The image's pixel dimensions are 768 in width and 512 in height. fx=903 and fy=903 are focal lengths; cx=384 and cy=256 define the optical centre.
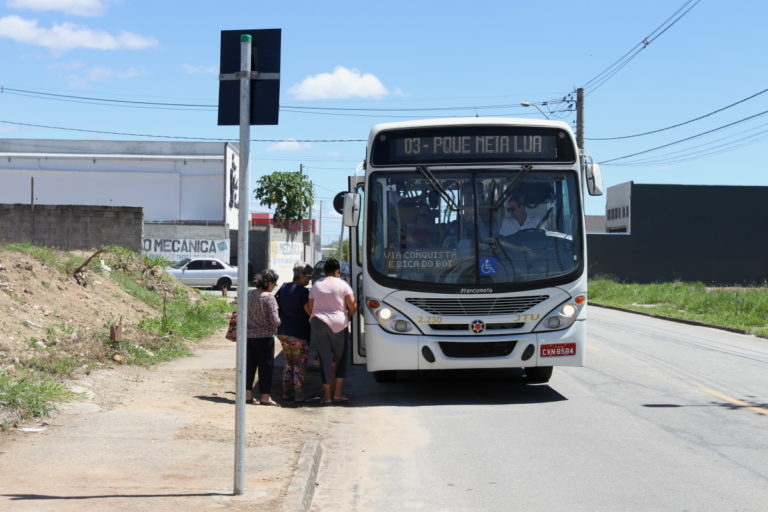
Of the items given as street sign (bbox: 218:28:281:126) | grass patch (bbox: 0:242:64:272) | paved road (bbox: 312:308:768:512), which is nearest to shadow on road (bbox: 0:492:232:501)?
paved road (bbox: 312:308:768:512)

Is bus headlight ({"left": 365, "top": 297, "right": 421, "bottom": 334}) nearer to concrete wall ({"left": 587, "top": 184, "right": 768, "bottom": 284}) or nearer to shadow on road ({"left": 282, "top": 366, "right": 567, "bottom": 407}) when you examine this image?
shadow on road ({"left": 282, "top": 366, "right": 567, "bottom": 407})

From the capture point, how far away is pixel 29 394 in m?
8.78

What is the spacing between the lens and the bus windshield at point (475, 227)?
427 inches

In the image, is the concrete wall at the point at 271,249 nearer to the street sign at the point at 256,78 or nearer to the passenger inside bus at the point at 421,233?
the passenger inside bus at the point at 421,233

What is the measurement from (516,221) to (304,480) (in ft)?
17.5

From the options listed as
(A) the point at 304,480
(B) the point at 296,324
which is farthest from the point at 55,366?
(A) the point at 304,480

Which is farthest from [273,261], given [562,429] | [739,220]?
[562,429]

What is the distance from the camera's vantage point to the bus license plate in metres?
10.8

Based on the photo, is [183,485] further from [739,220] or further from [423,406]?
[739,220]

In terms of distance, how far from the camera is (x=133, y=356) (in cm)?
1326

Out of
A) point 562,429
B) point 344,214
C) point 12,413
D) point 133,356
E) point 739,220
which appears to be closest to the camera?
point 12,413

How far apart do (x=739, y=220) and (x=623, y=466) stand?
49400 mm

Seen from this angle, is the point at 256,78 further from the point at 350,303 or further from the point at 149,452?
the point at 350,303

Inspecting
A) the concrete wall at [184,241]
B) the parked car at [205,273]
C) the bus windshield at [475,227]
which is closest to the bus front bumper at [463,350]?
the bus windshield at [475,227]
